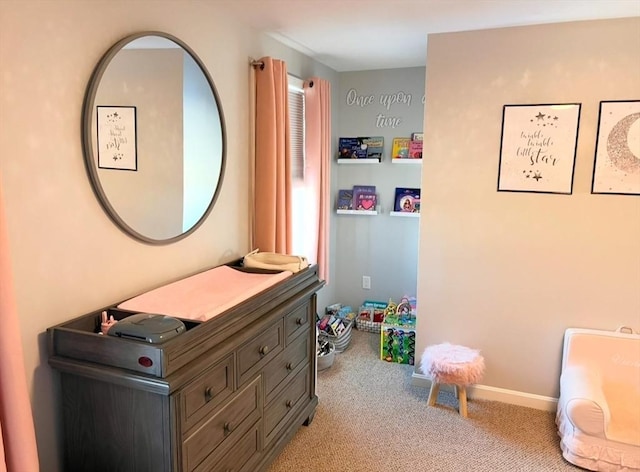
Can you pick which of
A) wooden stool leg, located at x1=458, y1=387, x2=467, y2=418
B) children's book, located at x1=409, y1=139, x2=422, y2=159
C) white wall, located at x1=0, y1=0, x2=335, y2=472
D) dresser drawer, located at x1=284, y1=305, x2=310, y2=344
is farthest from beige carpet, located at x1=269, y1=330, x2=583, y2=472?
children's book, located at x1=409, y1=139, x2=422, y2=159

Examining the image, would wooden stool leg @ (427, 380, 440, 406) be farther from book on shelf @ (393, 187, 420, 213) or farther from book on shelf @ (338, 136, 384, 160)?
book on shelf @ (338, 136, 384, 160)

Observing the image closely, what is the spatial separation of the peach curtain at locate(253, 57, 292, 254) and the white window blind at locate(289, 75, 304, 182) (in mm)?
532

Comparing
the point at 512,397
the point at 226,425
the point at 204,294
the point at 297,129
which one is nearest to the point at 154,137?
the point at 204,294

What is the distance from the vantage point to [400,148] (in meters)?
4.06

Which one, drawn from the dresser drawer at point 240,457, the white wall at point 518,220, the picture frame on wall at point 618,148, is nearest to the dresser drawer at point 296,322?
the dresser drawer at point 240,457

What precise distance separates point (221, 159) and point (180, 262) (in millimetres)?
597

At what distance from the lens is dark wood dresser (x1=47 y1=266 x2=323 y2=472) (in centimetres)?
156

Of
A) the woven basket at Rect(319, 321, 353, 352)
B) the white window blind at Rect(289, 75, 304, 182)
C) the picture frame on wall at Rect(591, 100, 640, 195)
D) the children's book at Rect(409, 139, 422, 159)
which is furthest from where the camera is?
the children's book at Rect(409, 139, 422, 159)

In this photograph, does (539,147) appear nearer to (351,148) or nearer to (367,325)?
(351,148)

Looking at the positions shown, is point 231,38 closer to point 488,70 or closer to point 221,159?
point 221,159

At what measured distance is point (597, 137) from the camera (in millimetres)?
2650

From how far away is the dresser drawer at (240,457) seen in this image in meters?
1.81

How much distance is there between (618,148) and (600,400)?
132cm

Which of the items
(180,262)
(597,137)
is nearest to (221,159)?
(180,262)
